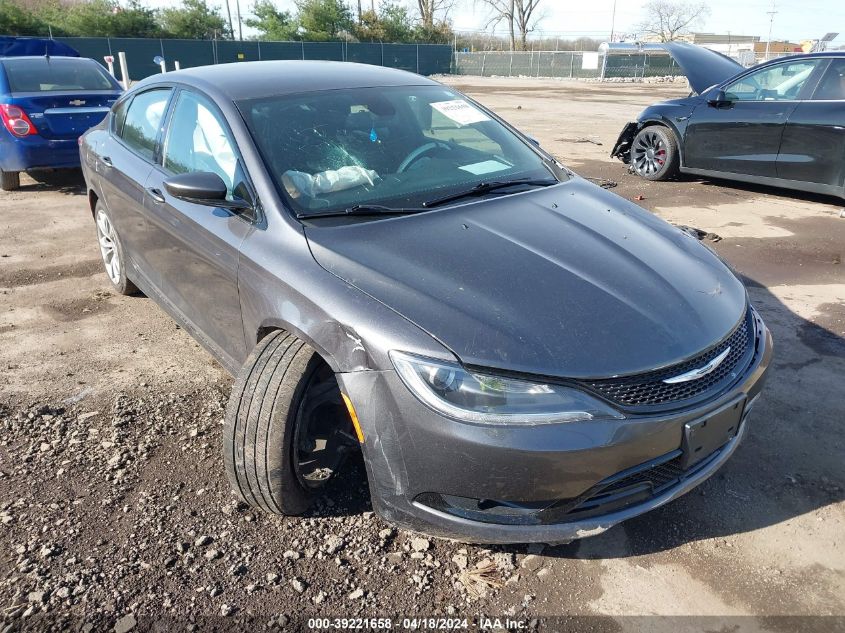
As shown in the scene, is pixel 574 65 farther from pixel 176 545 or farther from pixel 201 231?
pixel 176 545

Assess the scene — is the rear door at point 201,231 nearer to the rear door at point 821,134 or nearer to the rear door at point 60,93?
the rear door at point 60,93

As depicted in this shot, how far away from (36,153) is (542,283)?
7075 millimetres

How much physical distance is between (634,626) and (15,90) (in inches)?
330

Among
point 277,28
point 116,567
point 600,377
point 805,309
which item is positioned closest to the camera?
point 600,377

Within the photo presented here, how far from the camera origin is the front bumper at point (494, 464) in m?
1.93

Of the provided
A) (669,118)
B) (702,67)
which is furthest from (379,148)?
(702,67)

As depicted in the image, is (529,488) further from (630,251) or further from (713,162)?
(713,162)

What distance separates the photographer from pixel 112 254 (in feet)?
15.7

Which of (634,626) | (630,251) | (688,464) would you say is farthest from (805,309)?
(634,626)

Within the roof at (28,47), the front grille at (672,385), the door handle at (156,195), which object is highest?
the roof at (28,47)

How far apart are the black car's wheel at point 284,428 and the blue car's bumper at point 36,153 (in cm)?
626

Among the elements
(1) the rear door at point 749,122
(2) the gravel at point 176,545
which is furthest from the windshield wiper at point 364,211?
(1) the rear door at point 749,122

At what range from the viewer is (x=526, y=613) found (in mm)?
2146

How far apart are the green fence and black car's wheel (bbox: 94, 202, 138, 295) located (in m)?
28.8
